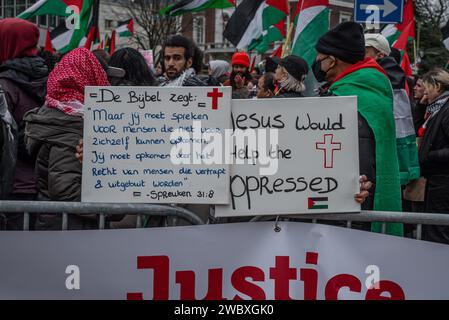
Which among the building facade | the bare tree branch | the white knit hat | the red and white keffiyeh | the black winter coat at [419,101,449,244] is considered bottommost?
the black winter coat at [419,101,449,244]

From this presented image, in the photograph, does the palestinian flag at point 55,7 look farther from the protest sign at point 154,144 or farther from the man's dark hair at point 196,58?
the protest sign at point 154,144

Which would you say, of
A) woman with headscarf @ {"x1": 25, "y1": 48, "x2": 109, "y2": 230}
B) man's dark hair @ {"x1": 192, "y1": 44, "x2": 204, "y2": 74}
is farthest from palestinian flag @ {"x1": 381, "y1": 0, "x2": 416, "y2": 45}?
woman with headscarf @ {"x1": 25, "y1": 48, "x2": 109, "y2": 230}

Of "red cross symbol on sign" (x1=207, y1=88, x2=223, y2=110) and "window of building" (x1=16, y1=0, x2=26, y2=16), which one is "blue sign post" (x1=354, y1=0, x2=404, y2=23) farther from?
"window of building" (x1=16, y1=0, x2=26, y2=16)

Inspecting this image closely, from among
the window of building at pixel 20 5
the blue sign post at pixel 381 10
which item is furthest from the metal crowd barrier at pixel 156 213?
the window of building at pixel 20 5

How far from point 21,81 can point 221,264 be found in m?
2.04

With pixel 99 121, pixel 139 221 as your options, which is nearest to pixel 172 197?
pixel 139 221

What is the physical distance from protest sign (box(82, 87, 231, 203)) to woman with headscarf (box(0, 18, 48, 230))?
1.06m

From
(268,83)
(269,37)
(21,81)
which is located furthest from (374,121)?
(269,37)

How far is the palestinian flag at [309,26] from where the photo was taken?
648 centimetres

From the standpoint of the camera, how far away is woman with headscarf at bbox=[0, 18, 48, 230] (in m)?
4.98

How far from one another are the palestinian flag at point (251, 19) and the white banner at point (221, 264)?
6540mm

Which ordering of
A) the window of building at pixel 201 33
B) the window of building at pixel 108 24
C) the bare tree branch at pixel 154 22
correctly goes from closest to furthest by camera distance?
the bare tree branch at pixel 154 22
the window of building at pixel 108 24
the window of building at pixel 201 33
